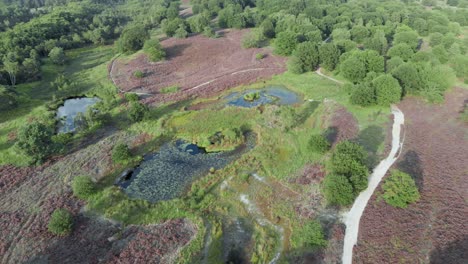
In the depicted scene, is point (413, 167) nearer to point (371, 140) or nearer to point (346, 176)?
point (371, 140)

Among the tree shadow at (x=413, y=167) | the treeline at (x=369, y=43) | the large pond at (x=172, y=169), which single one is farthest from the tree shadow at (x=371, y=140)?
the large pond at (x=172, y=169)

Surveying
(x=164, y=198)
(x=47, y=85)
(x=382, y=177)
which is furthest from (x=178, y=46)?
(x=382, y=177)

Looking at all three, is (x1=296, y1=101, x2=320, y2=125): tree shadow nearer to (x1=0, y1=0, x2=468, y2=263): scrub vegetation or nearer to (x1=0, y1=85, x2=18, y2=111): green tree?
(x1=0, y1=0, x2=468, y2=263): scrub vegetation

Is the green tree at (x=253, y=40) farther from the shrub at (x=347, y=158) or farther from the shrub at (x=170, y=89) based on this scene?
the shrub at (x=347, y=158)


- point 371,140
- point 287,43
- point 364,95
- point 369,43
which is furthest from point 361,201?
point 369,43

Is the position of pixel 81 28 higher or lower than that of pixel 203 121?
higher

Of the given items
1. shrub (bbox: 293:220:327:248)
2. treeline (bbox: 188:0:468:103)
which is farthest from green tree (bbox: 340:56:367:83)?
shrub (bbox: 293:220:327:248)

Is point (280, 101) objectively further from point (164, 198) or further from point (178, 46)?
point (178, 46)
